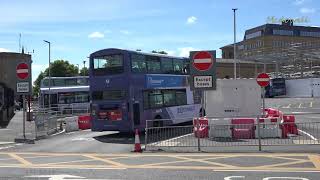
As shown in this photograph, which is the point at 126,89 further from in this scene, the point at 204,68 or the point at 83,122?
the point at 83,122

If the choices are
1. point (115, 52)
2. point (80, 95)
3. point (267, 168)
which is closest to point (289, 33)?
point (80, 95)

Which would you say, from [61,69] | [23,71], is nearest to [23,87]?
Answer: [23,71]

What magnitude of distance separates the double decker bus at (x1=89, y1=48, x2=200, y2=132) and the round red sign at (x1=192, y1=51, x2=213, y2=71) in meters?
6.40

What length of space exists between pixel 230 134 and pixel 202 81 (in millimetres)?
3732

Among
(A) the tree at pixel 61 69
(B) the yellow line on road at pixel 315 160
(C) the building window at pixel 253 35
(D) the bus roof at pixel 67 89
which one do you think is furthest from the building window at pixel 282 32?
(B) the yellow line on road at pixel 315 160

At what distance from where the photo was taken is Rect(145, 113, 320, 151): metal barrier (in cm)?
1861

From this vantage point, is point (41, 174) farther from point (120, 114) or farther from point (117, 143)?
point (120, 114)

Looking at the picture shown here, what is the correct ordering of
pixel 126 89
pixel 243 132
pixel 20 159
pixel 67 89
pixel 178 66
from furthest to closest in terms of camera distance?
pixel 67 89 → pixel 178 66 → pixel 126 89 → pixel 243 132 → pixel 20 159

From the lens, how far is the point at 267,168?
12.6 metres

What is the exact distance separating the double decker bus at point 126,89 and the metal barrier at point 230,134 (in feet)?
9.46

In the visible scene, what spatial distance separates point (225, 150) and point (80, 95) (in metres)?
Answer: 35.2

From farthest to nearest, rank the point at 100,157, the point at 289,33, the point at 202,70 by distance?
1. the point at 289,33
2. the point at 202,70
3. the point at 100,157

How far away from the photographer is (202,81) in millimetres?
17812

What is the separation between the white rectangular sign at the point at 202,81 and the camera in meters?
17.8
